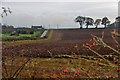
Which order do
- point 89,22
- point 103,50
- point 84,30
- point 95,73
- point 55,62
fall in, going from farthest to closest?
point 84,30 < point 89,22 < point 103,50 < point 55,62 < point 95,73

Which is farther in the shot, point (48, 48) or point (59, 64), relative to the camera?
point (48, 48)

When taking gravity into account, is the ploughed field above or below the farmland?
below

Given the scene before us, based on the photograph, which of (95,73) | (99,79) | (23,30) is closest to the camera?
(99,79)

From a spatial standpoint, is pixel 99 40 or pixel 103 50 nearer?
pixel 99 40

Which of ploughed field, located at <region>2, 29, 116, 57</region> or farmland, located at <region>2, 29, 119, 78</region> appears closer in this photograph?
farmland, located at <region>2, 29, 119, 78</region>

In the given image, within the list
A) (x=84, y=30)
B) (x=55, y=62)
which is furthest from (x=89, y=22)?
(x=55, y=62)

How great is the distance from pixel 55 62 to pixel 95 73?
408cm

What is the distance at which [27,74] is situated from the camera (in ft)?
27.1

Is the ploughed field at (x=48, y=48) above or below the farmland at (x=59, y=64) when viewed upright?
below

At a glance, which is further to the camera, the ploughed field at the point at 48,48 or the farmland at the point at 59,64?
the ploughed field at the point at 48,48

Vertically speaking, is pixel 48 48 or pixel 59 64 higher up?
pixel 59 64

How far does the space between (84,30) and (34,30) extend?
730 cm

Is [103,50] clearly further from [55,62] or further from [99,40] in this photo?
[99,40]

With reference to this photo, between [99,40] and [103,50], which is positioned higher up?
→ [99,40]
